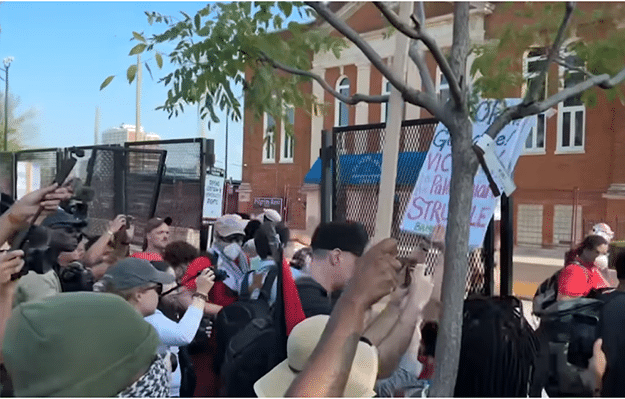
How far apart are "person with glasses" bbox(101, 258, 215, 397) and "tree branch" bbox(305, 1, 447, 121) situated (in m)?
1.48

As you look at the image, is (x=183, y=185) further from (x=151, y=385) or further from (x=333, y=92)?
(x=151, y=385)

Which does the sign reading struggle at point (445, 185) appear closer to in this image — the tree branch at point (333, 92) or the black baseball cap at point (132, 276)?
the tree branch at point (333, 92)

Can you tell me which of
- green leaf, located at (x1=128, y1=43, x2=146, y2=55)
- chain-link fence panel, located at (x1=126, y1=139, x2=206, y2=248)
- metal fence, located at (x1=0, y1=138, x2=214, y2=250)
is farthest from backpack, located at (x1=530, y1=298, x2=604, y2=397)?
chain-link fence panel, located at (x1=126, y1=139, x2=206, y2=248)

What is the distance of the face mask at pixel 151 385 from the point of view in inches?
57.3

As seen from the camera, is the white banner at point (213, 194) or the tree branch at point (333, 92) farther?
the white banner at point (213, 194)

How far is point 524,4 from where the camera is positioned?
2.77 metres

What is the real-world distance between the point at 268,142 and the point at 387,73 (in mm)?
1231

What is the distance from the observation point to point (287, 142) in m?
3.52

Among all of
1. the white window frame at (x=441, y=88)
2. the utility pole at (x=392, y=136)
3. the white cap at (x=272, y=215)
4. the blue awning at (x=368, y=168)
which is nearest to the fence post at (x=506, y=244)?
the blue awning at (x=368, y=168)

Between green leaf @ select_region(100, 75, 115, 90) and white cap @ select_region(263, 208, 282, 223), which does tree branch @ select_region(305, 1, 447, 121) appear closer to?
green leaf @ select_region(100, 75, 115, 90)

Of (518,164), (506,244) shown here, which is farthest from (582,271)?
(506,244)

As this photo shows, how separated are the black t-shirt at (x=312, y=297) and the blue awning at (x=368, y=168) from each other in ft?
3.72

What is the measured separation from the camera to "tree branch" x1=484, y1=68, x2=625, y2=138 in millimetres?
2176

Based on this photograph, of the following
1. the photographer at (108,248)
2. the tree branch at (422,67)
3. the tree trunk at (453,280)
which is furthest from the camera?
the photographer at (108,248)
